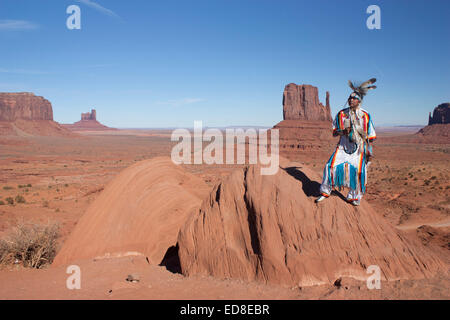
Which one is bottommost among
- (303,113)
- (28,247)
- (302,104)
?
(28,247)

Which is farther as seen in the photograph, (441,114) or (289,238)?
(441,114)

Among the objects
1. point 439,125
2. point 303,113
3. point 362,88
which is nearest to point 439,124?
point 439,125

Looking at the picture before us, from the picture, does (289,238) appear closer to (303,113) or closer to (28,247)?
(28,247)

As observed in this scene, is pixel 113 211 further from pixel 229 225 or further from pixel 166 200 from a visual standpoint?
pixel 229 225

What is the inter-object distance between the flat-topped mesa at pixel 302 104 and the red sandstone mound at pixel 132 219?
2835 inches

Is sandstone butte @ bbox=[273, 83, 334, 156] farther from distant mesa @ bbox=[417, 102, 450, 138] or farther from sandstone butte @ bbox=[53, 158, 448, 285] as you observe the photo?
sandstone butte @ bbox=[53, 158, 448, 285]

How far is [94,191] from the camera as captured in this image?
2088cm

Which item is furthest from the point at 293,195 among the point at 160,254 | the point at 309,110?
the point at 309,110

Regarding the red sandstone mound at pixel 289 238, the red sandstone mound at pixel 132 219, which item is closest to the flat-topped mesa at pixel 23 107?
the red sandstone mound at pixel 132 219

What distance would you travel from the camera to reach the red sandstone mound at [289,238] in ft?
14.8

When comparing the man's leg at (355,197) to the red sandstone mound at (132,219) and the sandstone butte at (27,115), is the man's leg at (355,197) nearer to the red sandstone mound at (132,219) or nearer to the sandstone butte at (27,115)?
the red sandstone mound at (132,219)

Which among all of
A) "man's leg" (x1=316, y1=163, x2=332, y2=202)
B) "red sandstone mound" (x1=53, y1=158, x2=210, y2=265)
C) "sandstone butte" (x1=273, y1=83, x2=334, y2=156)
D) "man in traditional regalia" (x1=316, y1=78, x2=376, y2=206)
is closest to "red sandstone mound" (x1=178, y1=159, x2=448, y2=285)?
"man's leg" (x1=316, y1=163, x2=332, y2=202)

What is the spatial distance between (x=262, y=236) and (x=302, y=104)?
247 ft

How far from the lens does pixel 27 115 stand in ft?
350
